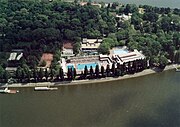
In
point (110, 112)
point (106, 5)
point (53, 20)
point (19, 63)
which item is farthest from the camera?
point (106, 5)

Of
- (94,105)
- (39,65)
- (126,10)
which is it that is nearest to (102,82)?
(94,105)

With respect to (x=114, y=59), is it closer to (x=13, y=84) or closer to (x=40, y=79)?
(x=40, y=79)

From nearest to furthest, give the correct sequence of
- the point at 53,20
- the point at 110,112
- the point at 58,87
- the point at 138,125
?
the point at 138,125 < the point at 110,112 < the point at 58,87 < the point at 53,20

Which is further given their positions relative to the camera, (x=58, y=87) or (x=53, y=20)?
(x=53, y=20)

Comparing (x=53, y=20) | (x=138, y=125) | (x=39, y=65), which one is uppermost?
(x=53, y=20)

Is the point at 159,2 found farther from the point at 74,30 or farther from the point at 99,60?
the point at 99,60

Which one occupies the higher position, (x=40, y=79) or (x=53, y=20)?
(x=53, y=20)
